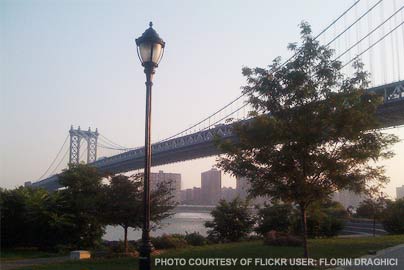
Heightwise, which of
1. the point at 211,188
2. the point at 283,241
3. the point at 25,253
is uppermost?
the point at 211,188

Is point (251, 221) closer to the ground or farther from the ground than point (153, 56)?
closer to the ground

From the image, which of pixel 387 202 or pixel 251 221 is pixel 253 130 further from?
pixel 387 202

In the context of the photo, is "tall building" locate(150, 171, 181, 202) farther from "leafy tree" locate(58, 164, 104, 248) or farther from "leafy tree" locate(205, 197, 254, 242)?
"leafy tree" locate(58, 164, 104, 248)

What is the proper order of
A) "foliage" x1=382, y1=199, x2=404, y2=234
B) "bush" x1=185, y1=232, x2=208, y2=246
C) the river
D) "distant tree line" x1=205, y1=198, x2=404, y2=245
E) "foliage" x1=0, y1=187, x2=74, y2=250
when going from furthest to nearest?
the river → "foliage" x1=382, y1=199, x2=404, y2=234 → "distant tree line" x1=205, y1=198, x2=404, y2=245 → "bush" x1=185, y1=232, x2=208, y2=246 → "foliage" x1=0, y1=187, x2=74, y2=250

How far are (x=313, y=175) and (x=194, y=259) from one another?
3.97 metres

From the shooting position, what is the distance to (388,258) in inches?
502

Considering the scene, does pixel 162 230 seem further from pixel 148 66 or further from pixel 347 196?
pixel 148 66

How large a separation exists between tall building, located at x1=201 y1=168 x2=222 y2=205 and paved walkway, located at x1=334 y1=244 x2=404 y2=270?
48.4 m

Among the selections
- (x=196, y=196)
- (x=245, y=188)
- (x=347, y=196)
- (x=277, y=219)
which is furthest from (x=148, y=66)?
(x=196, y=196)

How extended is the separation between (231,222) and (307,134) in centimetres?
1240

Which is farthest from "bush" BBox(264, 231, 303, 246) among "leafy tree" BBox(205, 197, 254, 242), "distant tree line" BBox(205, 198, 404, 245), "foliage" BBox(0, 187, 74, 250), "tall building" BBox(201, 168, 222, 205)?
"tall building" BBox(201, 168, 222, 205)

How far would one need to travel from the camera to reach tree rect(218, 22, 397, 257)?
39.1 ft

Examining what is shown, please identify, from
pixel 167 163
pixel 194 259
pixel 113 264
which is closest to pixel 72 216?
pixel 113 264

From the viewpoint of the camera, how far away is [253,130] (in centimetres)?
1230
